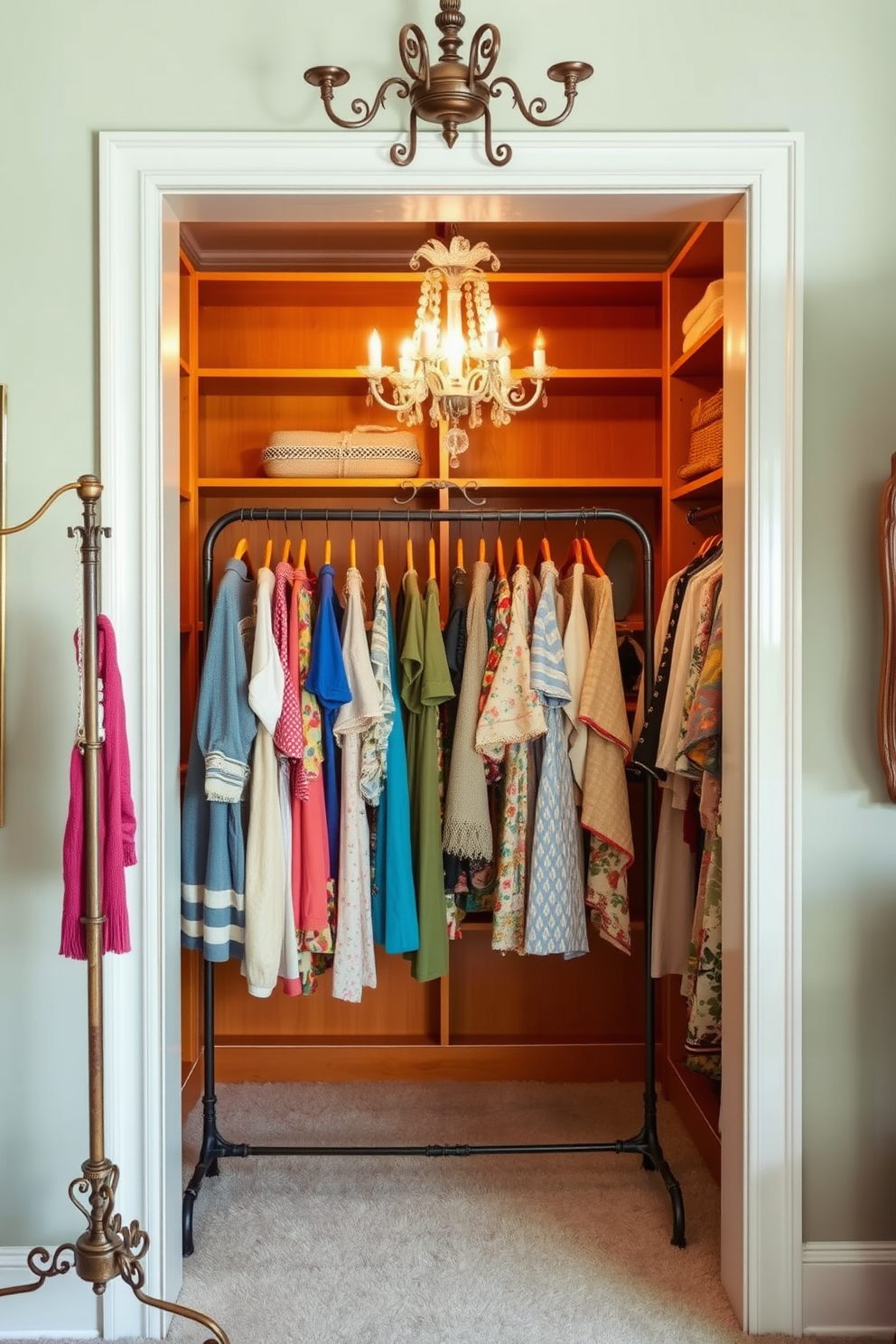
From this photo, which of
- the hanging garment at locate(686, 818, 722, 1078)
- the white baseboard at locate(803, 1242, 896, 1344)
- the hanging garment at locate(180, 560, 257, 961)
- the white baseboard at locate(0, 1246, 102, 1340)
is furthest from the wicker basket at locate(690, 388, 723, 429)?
the white baseboard at locate(0, 1246, 102, 1340)

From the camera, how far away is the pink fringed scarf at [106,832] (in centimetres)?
187

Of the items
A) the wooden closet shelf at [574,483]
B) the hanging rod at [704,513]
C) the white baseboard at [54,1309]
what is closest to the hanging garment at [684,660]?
the hanging rod at [704,513]

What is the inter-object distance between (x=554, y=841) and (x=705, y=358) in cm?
143

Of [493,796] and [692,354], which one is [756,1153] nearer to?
[493,796]

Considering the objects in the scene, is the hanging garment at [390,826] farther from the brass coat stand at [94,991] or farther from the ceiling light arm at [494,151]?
the ceiling light arm at [494,151]

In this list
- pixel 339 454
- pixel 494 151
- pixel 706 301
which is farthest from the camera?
pixel 339 454

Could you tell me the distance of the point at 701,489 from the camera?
303cm

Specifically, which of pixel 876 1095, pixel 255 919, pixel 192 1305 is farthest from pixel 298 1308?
pixel 876 1095

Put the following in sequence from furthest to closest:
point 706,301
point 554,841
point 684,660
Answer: point 706,301 < point 554,841 < point 684,660

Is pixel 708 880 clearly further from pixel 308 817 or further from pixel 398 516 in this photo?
pixel 398 516

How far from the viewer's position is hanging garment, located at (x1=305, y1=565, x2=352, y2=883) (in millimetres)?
2531

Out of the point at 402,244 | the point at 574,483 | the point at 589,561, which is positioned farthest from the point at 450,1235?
the point at 402,244

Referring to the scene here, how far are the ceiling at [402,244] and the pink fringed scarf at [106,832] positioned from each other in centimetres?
179

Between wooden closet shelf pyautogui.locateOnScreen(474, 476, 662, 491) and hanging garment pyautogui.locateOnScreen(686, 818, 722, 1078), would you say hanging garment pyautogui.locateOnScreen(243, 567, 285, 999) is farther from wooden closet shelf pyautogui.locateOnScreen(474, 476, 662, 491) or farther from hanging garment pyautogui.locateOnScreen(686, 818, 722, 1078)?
wooden closet shelf pyautogui.locateOnScreen(474, 476, 662, 491)
